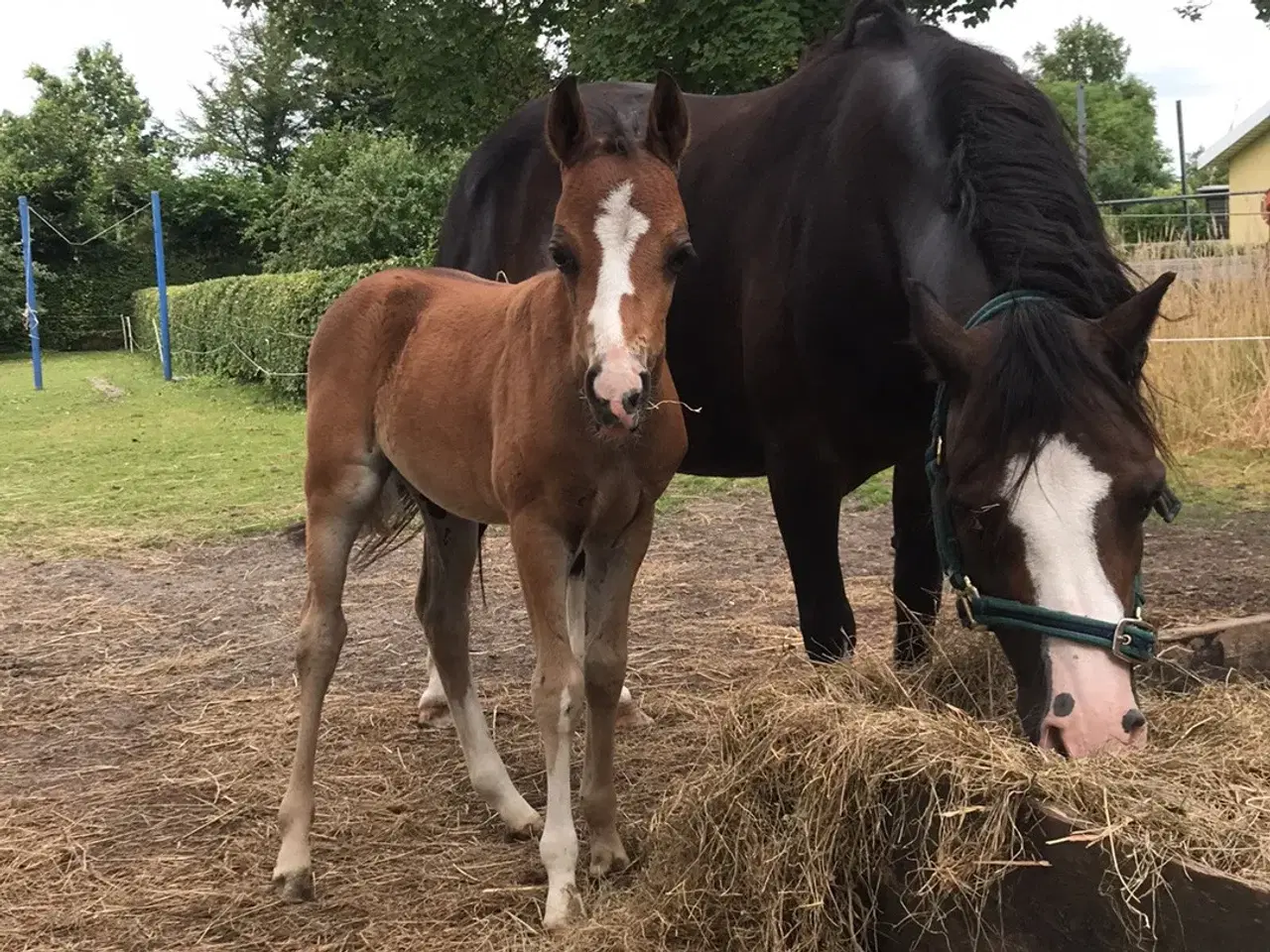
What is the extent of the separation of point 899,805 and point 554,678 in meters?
0.93

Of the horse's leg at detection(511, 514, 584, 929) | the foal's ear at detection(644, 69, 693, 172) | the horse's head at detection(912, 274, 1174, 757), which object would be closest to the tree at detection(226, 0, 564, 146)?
the foal's ear at detection(644, 69, 693, 172)

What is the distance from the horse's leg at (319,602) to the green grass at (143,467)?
461 centimetres

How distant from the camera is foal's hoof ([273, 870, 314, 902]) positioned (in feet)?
9.14

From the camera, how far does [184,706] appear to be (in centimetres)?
425

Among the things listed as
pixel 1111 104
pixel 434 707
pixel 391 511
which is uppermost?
pixel 1111 104

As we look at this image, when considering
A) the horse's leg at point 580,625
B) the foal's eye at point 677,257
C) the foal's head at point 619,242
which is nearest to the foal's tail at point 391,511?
the horse's leg at point 580,625

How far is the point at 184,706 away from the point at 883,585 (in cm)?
323

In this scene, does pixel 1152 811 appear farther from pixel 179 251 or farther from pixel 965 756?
pixel 179 251

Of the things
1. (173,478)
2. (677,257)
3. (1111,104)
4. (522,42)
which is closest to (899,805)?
(677,257)

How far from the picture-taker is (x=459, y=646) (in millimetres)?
3277

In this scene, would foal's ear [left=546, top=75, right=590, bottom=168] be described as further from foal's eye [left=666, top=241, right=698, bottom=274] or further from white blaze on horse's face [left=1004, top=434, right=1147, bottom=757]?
white blaze on horse's face [left=1004, top=434, right=1147, bottom=757]

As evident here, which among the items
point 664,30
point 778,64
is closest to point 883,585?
point 778,64

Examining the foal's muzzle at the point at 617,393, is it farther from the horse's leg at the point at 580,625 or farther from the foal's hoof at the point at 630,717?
the foal's hoof at the point at 630,717

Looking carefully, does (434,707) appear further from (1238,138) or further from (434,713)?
(1238,138)
